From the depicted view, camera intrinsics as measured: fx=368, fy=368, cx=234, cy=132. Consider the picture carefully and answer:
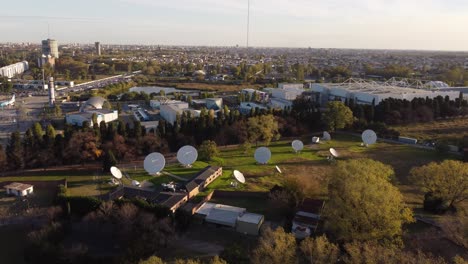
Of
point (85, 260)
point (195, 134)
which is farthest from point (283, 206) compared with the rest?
point (195, 134)

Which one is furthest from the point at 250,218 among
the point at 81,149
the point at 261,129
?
the point at 81,149

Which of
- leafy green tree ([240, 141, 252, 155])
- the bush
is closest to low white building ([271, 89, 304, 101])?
leafy green tree ([240, 141, 252, 155])

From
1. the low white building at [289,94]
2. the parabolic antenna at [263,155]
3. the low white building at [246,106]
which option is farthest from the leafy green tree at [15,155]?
the low white building at [289,94]

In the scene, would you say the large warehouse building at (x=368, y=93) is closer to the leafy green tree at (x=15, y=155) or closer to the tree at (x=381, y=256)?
the tree at (x=381, y=256)

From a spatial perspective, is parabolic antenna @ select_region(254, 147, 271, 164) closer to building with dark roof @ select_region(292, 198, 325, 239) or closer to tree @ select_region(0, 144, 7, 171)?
building with dark roof @ select_region(292, 198, 325, 239)

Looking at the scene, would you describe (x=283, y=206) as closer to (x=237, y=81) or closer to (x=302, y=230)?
(x=302, y=230)

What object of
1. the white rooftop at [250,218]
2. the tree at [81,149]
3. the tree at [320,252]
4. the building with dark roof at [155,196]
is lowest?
the white rooftop at [250,218]
